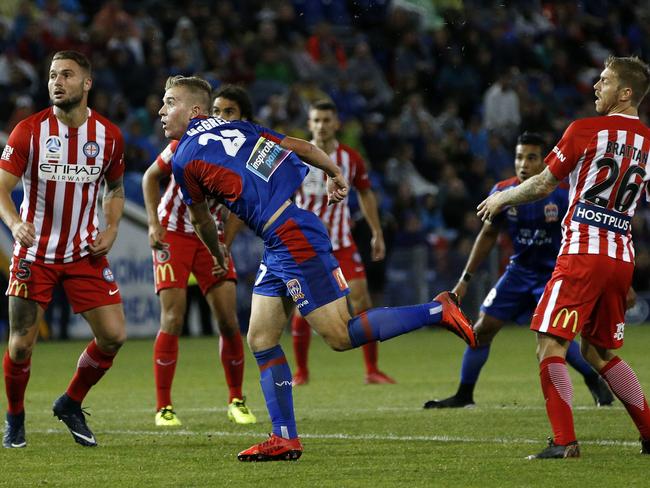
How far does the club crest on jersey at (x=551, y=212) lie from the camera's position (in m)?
9.38

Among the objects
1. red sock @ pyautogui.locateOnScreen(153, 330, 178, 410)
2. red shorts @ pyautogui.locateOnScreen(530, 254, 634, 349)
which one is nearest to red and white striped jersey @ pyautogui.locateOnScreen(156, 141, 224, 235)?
red sock @ pyautogui.locateOnScreen(153, 330, 178, 410)

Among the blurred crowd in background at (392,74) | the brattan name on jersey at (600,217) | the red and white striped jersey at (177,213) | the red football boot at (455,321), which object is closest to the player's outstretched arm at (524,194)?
the brattan name on jersey at (600,217)

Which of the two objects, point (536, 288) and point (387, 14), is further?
point (387, 14)

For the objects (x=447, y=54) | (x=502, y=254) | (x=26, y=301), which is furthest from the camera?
(x=447, y=54)

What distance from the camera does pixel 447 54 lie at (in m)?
22.9

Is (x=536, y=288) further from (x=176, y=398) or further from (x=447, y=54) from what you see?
(x=447, y=54)

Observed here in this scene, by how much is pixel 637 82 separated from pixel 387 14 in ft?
56.6

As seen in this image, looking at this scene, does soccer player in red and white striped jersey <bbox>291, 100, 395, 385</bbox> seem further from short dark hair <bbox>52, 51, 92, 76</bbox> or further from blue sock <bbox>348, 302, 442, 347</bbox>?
blue sock <bbox>348, 302, 442, 347</bbox>

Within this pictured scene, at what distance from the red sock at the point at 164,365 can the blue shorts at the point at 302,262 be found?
2.38 metres

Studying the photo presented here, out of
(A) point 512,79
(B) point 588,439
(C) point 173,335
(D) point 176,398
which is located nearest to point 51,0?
(A) point 512,79

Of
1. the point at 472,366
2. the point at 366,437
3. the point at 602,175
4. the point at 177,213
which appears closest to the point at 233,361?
the point at 177,213

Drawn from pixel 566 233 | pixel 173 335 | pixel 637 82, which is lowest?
pixel 173 335

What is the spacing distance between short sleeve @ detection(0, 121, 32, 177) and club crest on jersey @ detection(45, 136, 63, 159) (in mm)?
113

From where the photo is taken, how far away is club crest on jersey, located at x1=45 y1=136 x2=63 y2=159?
24.8 ft
